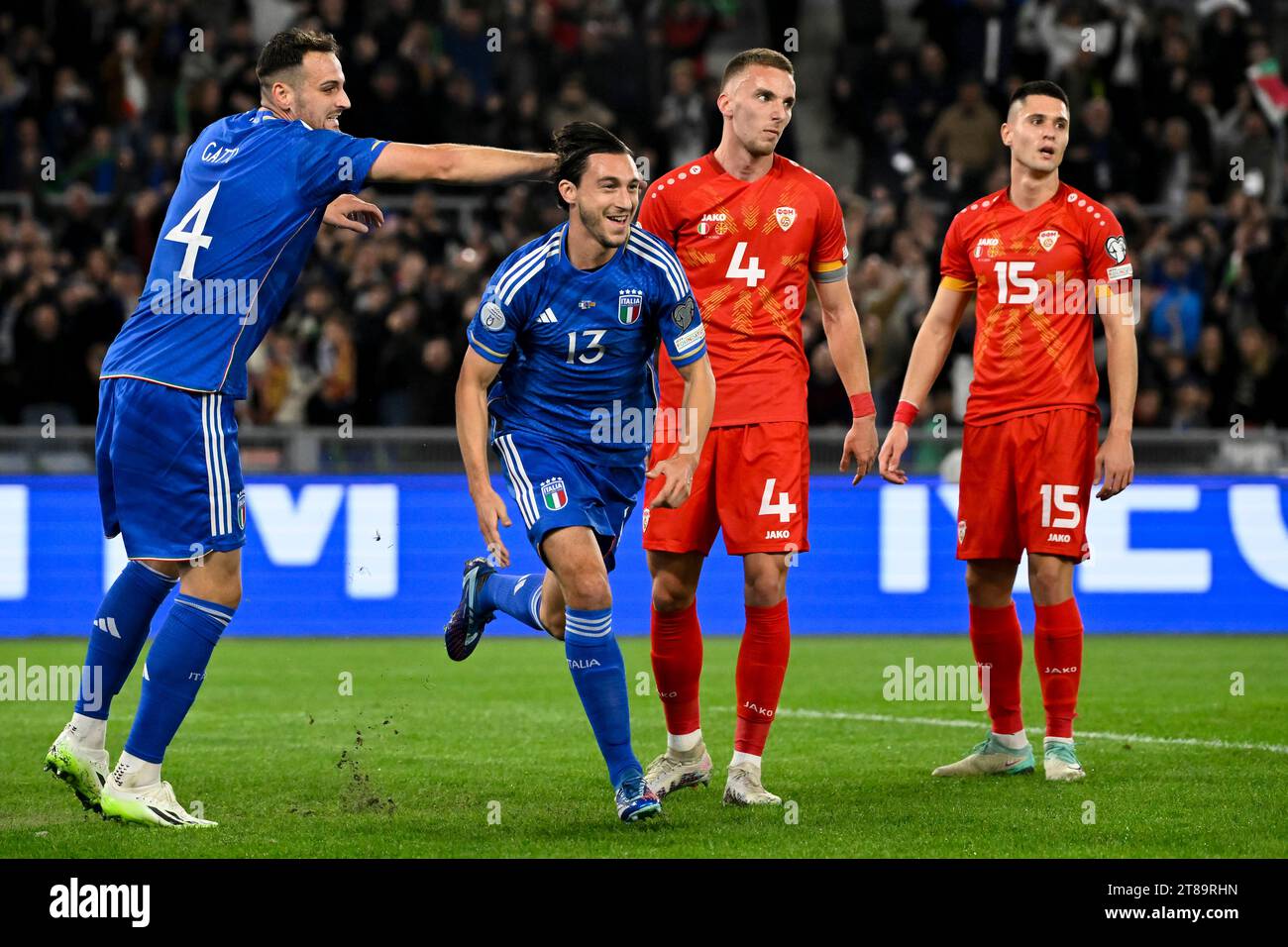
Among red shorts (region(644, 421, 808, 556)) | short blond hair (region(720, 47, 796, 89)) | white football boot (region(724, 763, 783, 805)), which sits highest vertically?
short blond hair (region(720, 47, 796, 89))

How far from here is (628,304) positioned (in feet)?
22.0

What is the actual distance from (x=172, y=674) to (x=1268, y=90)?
49.8 ft

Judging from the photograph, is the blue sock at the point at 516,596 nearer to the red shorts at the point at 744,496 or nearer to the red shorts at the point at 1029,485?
the red shorts at the point at 744,496

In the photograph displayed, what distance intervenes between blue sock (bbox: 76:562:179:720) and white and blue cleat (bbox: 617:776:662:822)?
71.8 inches

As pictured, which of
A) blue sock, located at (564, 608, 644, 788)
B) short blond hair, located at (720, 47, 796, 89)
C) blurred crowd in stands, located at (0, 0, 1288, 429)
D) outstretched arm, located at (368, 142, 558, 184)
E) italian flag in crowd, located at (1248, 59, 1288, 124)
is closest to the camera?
outstretched arm, located at (368, 142, 558, 184)

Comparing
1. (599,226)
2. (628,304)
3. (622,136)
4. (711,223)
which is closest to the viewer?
(599,226)

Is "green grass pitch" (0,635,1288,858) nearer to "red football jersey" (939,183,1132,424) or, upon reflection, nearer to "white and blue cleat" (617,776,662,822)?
"white and blue cleat" (617,776,662,822)

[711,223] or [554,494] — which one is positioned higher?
[711,223]

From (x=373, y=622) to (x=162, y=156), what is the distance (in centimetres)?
600

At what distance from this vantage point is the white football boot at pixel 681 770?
290 inches

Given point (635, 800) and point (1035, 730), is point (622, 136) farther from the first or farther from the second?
point (635, 800)

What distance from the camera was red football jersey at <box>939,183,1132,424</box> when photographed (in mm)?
7742

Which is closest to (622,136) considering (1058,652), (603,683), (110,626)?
(1058,652)

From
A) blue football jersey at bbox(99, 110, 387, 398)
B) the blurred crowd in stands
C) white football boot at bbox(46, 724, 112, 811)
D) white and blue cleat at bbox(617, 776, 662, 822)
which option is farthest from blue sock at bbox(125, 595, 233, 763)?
the blurred crowd in stands
